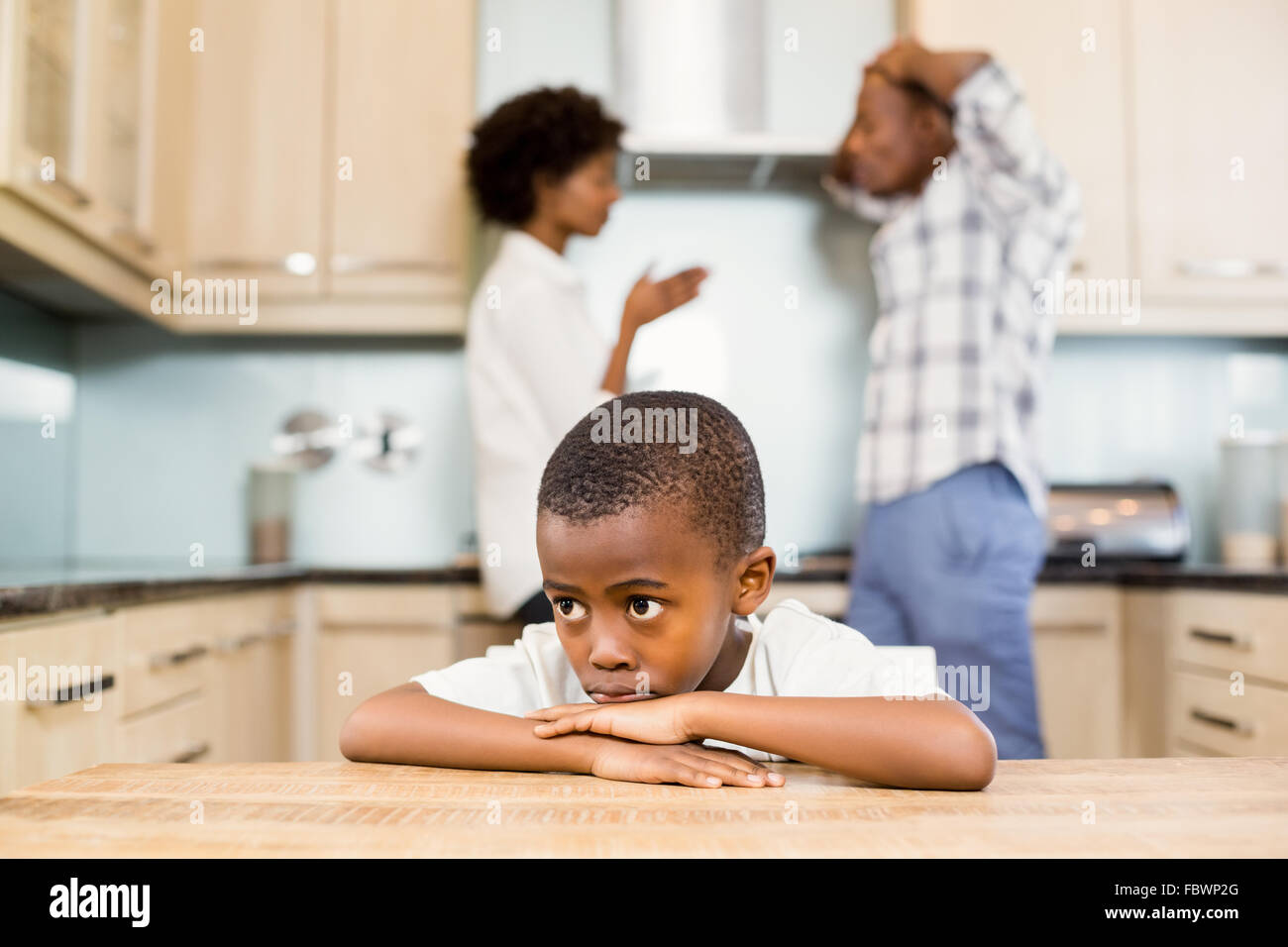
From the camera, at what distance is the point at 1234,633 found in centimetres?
188

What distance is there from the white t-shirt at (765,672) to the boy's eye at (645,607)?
0.15 meters

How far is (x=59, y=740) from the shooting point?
130 cm

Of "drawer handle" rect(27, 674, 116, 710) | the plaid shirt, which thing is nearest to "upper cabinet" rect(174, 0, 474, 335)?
the plaid shirt

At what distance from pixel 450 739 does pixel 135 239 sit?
171 cm

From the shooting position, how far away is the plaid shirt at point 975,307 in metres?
1.69

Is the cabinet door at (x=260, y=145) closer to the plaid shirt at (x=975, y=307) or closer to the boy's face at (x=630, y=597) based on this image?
the plaid shirt at (x=975, y=307)

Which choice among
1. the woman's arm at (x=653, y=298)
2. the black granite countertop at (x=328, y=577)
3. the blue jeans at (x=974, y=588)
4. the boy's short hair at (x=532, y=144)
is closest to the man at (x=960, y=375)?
the blue jeans at (x=974, y=588)

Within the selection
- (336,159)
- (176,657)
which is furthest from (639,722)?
(336,159)

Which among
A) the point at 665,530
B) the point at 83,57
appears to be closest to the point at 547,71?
the point at 83,57

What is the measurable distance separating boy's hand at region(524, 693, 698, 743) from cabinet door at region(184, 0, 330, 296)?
1.85 meters

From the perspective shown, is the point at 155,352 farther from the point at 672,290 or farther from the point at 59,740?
the point at 672,290

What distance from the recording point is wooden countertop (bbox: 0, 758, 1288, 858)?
417 millimetres

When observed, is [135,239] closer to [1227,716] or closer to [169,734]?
[169,734]

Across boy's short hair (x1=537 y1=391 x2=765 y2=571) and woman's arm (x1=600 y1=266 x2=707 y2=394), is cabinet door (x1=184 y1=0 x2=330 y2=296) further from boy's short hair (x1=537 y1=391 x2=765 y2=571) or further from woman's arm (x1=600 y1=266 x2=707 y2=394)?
boy's short hair (x1=537 y1=391 x2=765 y2=571)
